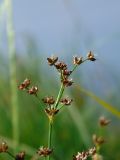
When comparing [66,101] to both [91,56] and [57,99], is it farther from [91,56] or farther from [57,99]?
[91,56]

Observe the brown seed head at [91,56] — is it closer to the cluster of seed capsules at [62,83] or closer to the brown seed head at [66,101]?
the cluster of seed capsules at [62,83]

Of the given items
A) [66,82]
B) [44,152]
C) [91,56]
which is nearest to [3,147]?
[44,152]

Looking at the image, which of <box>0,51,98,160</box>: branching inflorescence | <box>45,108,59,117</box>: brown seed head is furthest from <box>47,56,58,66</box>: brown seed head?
<box>45,108,59,117</box>: brown seed head

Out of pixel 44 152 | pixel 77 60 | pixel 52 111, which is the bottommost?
pixel 44 152

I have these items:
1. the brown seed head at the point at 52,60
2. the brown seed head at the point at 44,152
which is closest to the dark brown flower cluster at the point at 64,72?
the brown seed head at the point at 52,60

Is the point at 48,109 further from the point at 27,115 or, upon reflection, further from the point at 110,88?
the point at 110,88

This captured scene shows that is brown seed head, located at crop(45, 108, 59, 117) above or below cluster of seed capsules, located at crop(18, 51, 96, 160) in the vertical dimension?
below

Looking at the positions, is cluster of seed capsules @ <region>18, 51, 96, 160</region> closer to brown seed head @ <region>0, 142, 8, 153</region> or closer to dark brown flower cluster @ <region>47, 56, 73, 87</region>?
dark brown flower cluster @ <region>47, 56, 73, 87</region>

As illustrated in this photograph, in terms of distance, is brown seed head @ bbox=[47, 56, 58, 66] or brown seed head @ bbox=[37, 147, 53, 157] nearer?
brown seed head @ bbox=[37, 147, 53, 157]

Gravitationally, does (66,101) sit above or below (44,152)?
above

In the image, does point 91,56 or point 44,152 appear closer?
point 44,152

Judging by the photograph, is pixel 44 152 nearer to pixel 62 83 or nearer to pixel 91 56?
pixel 62 83

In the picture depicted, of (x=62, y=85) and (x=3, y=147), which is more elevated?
(x=62, y=85)
